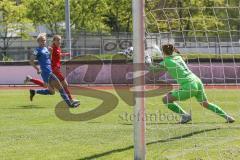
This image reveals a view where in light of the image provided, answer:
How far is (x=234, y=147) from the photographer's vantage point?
8.33m

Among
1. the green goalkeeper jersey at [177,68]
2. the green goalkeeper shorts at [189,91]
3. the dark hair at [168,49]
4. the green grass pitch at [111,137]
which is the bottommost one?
the green grass pitch at [111,137]

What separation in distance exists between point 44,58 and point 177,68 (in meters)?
5.41

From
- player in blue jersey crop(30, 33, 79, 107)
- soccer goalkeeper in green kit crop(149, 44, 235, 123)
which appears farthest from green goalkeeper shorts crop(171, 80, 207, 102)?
player in blue jersey crop(30, 33, 79, 107)

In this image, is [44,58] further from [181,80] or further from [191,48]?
[181,80]

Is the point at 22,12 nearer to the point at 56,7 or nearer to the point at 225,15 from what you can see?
the point at 56,7

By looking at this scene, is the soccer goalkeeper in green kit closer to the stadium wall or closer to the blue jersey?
the blue jersey

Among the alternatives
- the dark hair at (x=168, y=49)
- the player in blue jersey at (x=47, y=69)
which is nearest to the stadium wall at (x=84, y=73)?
the player in blue jersey at (x=47, y=69)

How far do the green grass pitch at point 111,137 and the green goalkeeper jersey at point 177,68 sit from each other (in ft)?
3.04

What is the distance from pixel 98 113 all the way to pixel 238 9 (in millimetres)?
6117

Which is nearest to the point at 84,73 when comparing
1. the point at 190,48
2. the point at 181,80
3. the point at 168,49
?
the point at 190,48

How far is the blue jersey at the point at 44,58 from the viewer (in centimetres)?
1498

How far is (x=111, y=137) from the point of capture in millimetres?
9562

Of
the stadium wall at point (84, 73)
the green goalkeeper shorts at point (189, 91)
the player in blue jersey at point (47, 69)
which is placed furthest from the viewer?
the stadium wall at point (84, 73)

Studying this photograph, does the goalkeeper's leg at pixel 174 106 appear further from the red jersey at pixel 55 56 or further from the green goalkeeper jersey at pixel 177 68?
the red jersey at pixel 55 56
